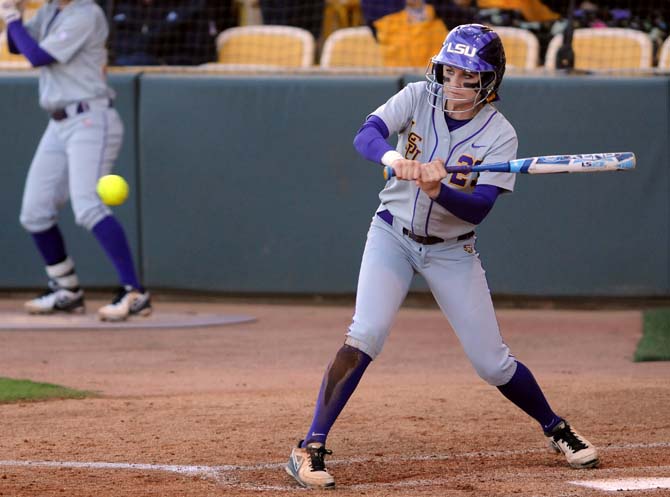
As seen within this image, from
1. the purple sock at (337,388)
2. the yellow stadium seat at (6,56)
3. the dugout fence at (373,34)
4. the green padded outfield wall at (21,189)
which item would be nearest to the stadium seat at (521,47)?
the dugout fence at (373,34)

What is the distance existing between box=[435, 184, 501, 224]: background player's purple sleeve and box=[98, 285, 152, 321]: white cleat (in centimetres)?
432

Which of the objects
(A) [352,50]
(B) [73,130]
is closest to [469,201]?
(B) [73,130]

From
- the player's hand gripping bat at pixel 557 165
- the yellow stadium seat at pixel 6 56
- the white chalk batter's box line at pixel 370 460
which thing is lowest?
the white chalk batter's box line at pixel 370 460

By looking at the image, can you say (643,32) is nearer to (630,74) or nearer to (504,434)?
(630,74)

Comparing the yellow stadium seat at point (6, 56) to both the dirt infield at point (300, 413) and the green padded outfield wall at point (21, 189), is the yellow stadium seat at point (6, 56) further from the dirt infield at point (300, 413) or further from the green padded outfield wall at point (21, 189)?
the dirt infield at point (300, 413)

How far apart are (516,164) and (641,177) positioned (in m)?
4.68

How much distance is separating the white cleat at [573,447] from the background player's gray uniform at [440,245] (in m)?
0.32

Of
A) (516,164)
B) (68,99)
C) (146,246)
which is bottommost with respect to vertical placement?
(146,246)

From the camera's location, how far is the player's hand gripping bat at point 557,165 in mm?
4191

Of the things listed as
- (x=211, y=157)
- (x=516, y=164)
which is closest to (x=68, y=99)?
(x=211, y=157)

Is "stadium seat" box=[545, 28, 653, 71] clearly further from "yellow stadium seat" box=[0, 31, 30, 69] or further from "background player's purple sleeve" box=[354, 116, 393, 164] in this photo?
"background player's purple sleeve" box=[354, 116, 393, 164]

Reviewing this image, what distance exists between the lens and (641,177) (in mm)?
8617

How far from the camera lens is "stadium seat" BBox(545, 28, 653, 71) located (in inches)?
351

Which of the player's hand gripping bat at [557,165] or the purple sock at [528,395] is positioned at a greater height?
the player's hand gripping bat at [557,165]
